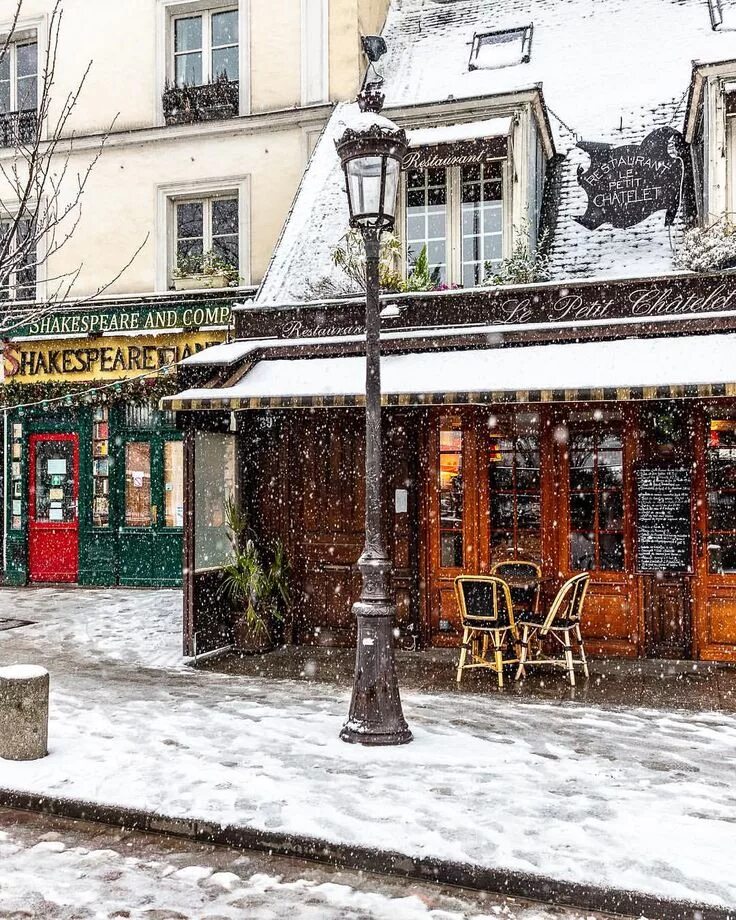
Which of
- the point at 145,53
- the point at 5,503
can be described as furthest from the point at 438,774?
the point at 145,53

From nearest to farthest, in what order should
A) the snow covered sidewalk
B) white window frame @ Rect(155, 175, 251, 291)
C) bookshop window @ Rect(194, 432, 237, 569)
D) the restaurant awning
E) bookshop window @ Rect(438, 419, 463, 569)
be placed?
the snow covered sidewalk → the restaurant awning → bookshop window @ Rect(194, 432, 237, 569) → bookshop window @ Rect(438, 419, 463, 569) → white window frame @ Rect(155, 175, 251, 291)

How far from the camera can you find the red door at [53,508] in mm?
15562

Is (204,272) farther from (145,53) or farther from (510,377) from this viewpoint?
(510,377)

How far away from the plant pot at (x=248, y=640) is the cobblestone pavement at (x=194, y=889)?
4.63m

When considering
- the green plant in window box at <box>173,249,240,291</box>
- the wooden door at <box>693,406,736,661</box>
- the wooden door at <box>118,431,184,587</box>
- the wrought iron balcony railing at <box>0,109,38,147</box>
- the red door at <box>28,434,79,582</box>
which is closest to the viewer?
the wooden door at <box>693,406,736,661</box>

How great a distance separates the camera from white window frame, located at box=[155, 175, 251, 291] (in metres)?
13.5

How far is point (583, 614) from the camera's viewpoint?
9477 mm

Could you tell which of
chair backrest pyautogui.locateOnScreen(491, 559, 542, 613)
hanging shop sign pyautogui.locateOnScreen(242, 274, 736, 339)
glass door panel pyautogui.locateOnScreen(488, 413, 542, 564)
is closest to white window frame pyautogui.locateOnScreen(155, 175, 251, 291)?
hanging shop sign pyautogui.locateOnScreen(242, 274, 736, 339)

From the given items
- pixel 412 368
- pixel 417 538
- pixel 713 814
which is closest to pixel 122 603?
pixel 417 538

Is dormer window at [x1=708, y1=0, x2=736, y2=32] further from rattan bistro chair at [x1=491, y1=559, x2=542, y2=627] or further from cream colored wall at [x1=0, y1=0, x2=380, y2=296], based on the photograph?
rattan bistro chair at [x1=491, y1=559, x2=542, y2=627]

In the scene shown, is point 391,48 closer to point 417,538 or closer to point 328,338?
point 328,338

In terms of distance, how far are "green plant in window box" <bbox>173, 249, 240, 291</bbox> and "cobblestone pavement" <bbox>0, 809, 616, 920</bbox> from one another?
991 cm

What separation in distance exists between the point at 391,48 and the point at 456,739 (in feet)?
35.0

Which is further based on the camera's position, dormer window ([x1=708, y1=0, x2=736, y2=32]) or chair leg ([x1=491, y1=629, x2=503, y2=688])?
dormer window ([x1=708, y1=0, x2=736, y2=32])
